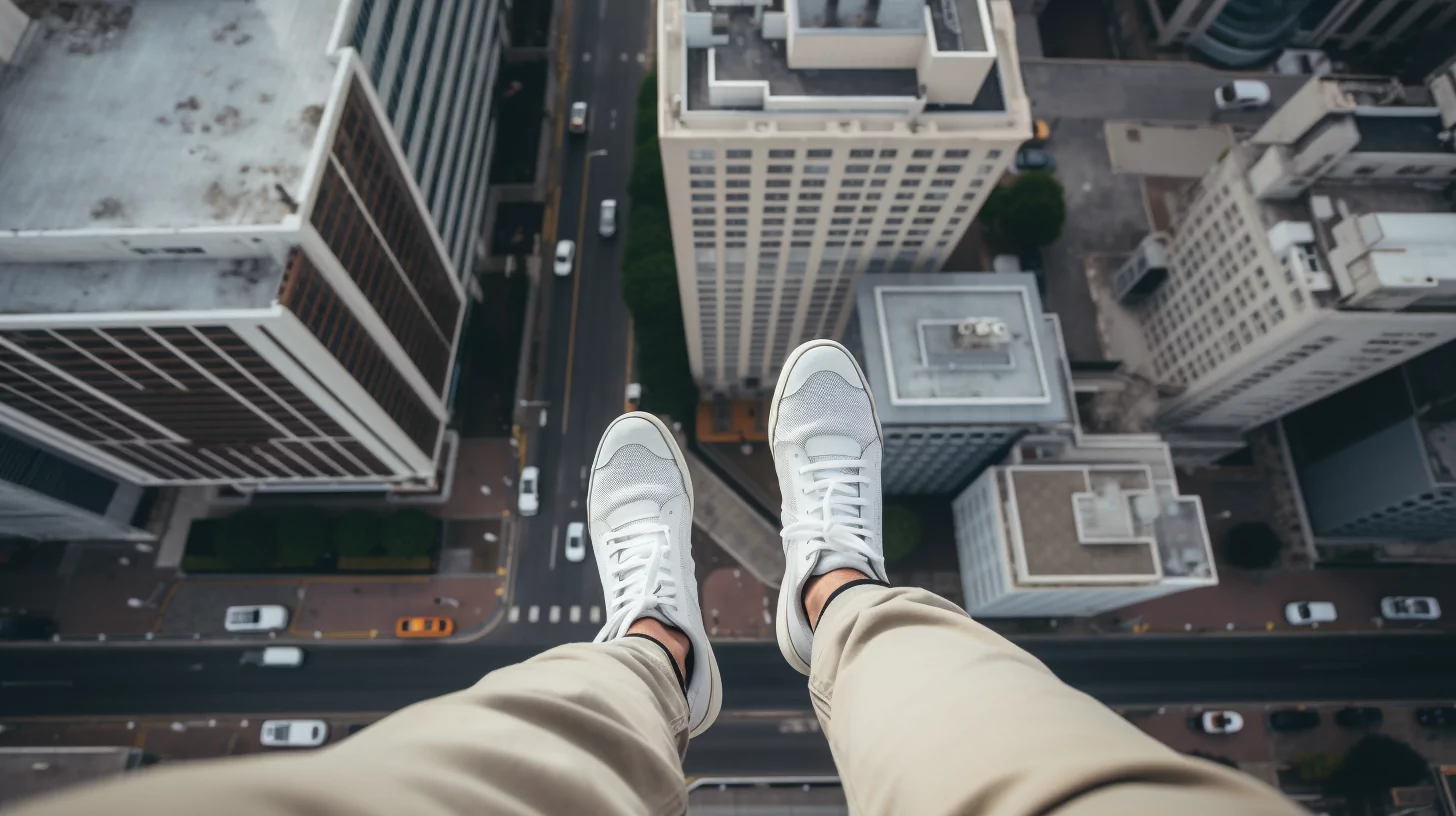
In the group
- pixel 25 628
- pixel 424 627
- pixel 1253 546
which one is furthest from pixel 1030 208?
pixel 25 628

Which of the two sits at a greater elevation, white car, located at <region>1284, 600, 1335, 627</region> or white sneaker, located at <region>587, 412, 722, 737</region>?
white car, located at <region>1284, 600, 1335, 627</region>

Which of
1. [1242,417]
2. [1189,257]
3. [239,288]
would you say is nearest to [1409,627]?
[1242,417]

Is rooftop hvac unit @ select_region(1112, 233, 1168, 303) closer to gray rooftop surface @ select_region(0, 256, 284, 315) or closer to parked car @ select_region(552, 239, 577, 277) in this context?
parked car @ select_region(552, 239, 577, 277)


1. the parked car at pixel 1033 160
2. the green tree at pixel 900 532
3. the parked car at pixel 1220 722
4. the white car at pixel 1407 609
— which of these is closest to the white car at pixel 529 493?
the green tree at pixel 900 532

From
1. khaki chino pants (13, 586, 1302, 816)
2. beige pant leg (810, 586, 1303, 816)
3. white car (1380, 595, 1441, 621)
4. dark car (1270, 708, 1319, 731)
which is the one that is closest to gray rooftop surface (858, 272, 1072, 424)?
beige pant leg (810, 586, 1303, 816)

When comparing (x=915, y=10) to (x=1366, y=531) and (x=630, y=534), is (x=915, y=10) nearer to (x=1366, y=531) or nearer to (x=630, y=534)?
(x=630, y=534)

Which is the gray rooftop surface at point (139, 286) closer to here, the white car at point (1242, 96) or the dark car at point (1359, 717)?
the dark car at point (1359, 717)
